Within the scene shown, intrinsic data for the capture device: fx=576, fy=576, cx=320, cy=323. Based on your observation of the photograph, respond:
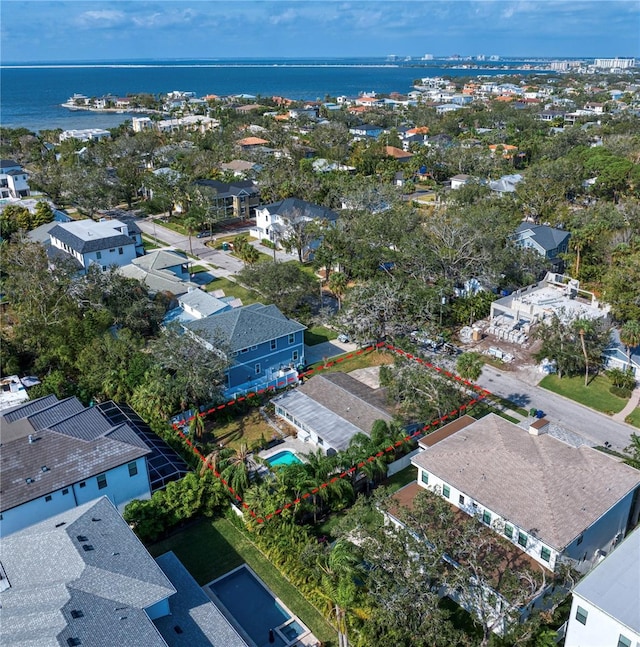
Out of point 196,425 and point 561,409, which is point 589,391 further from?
point 196,425

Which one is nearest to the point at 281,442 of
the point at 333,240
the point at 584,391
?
the point at 584,391

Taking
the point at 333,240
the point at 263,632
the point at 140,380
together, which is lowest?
the point at 263,632

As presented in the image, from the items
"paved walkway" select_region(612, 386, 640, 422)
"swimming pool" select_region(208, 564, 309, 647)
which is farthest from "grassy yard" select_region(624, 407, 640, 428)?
"swimming pool" select_region(208, 564, 309, 647)

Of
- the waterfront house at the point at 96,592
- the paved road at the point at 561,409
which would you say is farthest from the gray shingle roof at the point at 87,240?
the paved road at the point at 561,409

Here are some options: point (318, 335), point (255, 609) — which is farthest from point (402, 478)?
point (318, 335)

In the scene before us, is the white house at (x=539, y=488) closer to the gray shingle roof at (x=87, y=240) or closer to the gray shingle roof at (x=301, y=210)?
the gray shingle roof at (x=301, y=210)

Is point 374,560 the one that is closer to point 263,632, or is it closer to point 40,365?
point 263,632
